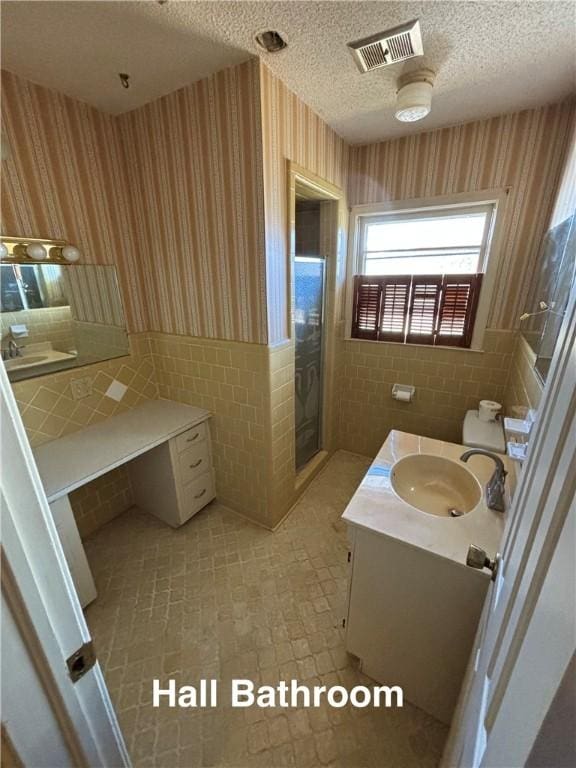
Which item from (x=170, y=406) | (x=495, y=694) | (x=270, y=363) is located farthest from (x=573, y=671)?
(x=170, y=406)

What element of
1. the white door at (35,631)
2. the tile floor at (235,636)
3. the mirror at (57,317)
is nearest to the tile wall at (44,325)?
the mirror at (57,317)

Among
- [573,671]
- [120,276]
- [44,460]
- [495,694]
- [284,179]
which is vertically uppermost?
[284,179]

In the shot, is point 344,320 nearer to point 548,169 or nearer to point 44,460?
point 548,169

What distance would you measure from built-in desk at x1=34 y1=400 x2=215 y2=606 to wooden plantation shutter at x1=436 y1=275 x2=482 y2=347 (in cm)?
193

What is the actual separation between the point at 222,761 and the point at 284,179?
104 inches

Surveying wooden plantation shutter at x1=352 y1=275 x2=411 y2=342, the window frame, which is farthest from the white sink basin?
wooden plantation shutter at x1=352 y1=275 x2=411 y2=342

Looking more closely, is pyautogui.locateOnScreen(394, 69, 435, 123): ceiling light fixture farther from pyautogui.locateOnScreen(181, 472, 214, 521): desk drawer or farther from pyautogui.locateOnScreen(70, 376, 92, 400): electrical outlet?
pyautogui.locateOnScreen(181, 472, 214, 521): desk drawer

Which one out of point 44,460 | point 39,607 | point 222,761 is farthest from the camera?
point 44,460

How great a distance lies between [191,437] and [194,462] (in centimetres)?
19

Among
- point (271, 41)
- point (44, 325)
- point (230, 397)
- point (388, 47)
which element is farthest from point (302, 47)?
point (44, 325)

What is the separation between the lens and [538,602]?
1.30 ft

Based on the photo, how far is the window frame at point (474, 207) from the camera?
2021 mm

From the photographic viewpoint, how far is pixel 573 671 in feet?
0.91

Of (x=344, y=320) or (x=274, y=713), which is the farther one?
(x=344, y=320)
